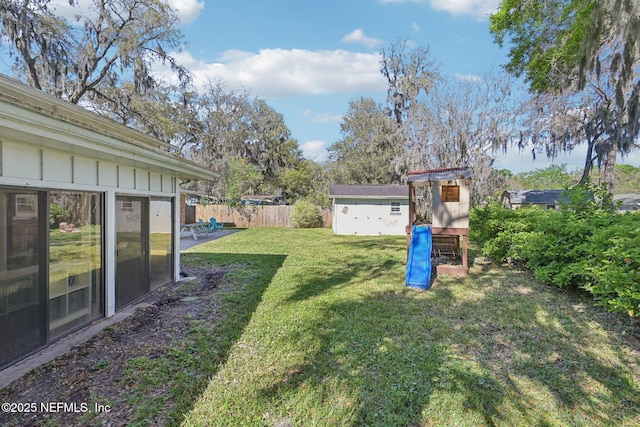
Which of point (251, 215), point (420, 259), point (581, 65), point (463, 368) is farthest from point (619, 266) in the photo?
point (251, 215)

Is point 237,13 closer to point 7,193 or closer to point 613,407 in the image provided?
point 7,193

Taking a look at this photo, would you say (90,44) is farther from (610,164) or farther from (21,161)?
(610,164)

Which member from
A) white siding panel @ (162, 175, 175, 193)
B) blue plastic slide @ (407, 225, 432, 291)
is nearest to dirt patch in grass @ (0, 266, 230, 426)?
white siding panel @ (162, 175, 175, 193)

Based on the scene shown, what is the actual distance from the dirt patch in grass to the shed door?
1.50 ft

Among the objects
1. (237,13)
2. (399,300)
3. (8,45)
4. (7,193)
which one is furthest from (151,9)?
(399,300)

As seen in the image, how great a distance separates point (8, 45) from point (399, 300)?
13103 millimetres

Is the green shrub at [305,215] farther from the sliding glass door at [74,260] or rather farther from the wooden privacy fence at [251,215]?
the sliding glass door at [74,260]

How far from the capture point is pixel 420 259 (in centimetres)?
598

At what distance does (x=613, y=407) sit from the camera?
2.32 m

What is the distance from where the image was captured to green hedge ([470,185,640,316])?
331 centimetres

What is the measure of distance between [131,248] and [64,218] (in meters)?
1.32

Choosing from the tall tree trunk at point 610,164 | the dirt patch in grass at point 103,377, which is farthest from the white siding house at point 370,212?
the dirt patch in grass at point 103,377

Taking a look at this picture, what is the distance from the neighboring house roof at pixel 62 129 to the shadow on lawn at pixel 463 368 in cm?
268

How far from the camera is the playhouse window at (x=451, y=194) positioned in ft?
22.8
